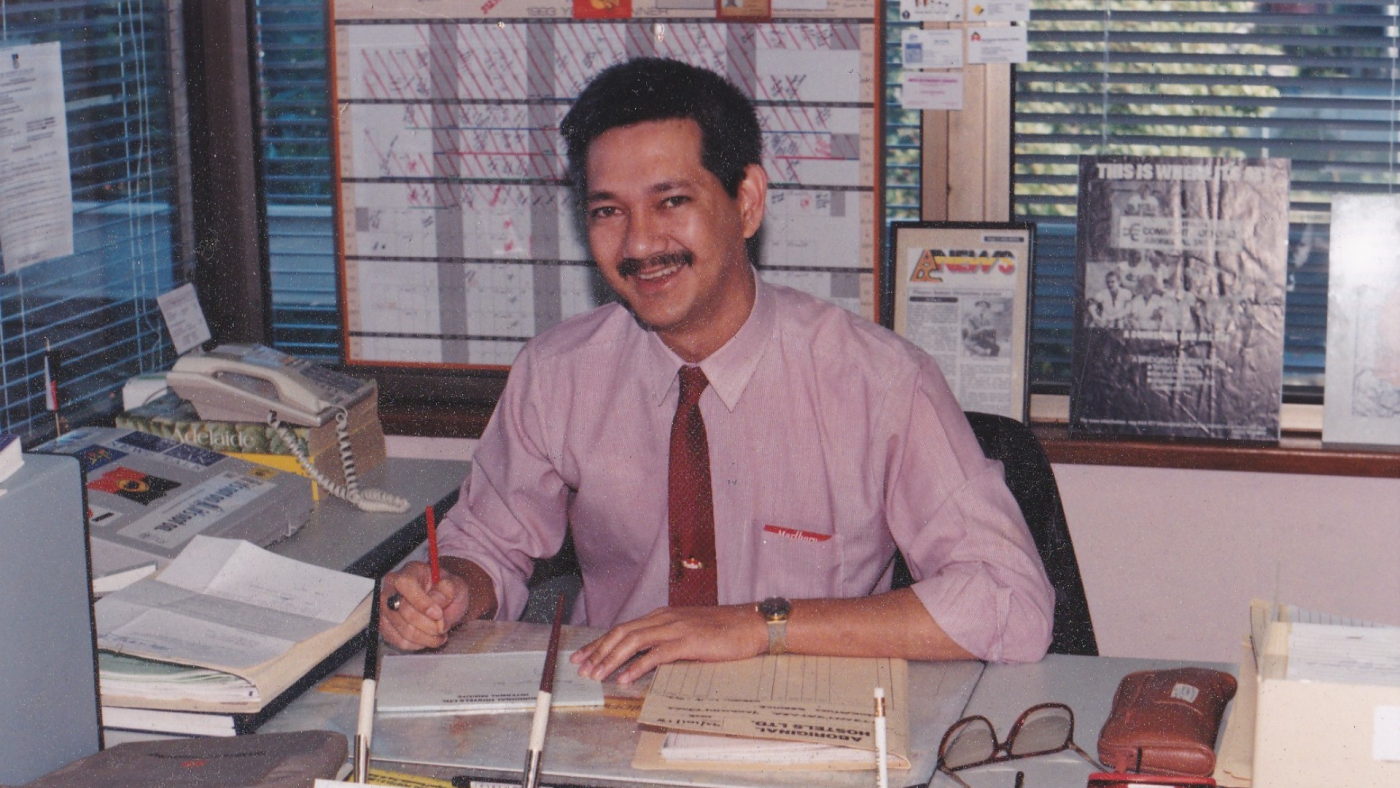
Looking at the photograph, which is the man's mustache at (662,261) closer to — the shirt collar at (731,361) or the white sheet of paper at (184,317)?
the shirt collar at (731,361)

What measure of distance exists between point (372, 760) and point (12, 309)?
1344mm

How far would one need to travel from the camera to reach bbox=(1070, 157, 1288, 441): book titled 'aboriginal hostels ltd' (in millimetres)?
2615

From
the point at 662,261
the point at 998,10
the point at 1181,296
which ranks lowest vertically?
the point at 1181,296

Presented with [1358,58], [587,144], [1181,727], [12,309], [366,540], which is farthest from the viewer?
[1358,58]

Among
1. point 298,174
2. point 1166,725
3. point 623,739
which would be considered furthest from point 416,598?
point 298,174

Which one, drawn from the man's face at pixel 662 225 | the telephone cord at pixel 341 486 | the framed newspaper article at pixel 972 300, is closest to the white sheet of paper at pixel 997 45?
the framed newspaper article at pixel 972 300

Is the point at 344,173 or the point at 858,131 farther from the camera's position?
the point at 344,173

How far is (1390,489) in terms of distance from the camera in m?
2.62

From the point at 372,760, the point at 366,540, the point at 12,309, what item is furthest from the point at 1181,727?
the point at 12,309

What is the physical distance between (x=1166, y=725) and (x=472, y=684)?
70 cm

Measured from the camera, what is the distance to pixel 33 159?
Answer: 7.77 ft

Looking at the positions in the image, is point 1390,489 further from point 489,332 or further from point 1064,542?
point 489,332

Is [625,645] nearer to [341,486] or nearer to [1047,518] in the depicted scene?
[1047,518]

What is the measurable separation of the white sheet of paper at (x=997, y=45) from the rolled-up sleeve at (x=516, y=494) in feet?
3.55
